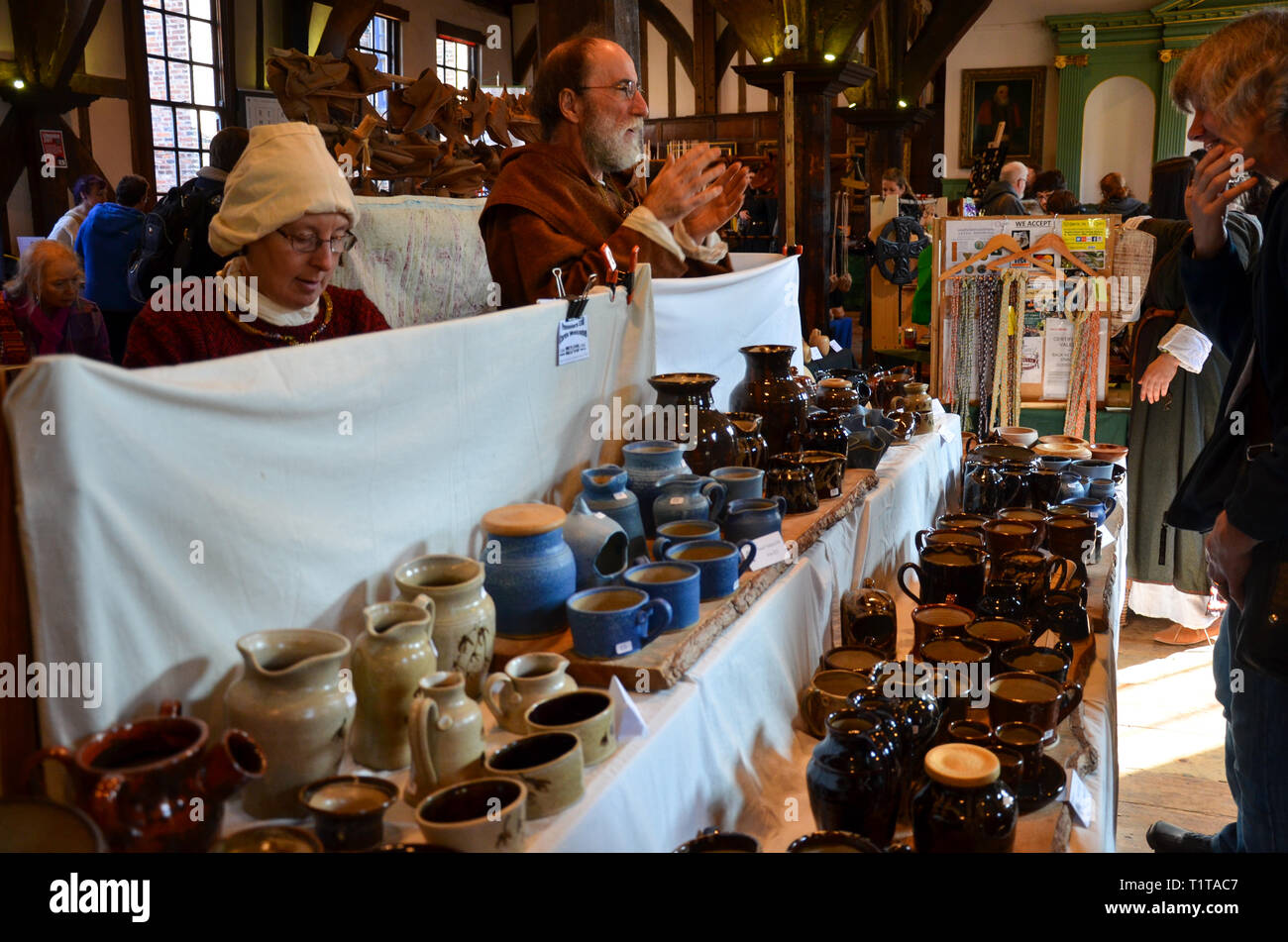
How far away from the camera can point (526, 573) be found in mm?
1616

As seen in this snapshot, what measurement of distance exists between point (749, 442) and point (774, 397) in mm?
327

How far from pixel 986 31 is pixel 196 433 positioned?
1349 cm

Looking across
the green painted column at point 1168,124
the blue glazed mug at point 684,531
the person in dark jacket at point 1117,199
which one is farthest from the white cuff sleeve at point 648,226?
the green painted column at point 1168,124

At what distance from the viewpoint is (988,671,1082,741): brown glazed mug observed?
181cm

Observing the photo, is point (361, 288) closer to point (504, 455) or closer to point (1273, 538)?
point (504, 455)

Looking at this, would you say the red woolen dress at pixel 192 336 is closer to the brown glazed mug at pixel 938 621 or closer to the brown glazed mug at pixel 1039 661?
the brown glazed mug at pixel 938 621

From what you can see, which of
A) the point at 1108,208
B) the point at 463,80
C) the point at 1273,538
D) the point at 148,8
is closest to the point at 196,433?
the point at 1273,538

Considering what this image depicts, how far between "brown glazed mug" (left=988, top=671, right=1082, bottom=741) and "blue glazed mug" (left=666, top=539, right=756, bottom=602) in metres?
0.53

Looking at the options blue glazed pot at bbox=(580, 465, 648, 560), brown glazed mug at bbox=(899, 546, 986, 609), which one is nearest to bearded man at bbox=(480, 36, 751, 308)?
Answer: blue glazed pot at bbox=(580, 465, 648, 560)

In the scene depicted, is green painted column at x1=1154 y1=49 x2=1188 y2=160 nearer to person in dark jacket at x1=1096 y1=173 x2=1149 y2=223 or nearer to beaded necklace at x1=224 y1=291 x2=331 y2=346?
person in dark jacket at x1=1096 y1=173 x2=1149 y2=223

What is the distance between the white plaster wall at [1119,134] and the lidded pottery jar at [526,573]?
40.7 feet

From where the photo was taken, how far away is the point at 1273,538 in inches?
64.9

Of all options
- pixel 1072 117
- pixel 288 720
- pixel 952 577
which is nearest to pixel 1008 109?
pixel 1072 117

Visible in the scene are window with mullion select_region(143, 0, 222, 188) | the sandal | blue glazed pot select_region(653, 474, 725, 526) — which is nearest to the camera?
blue glazed pot select_region(653, 474, 725, 526)
